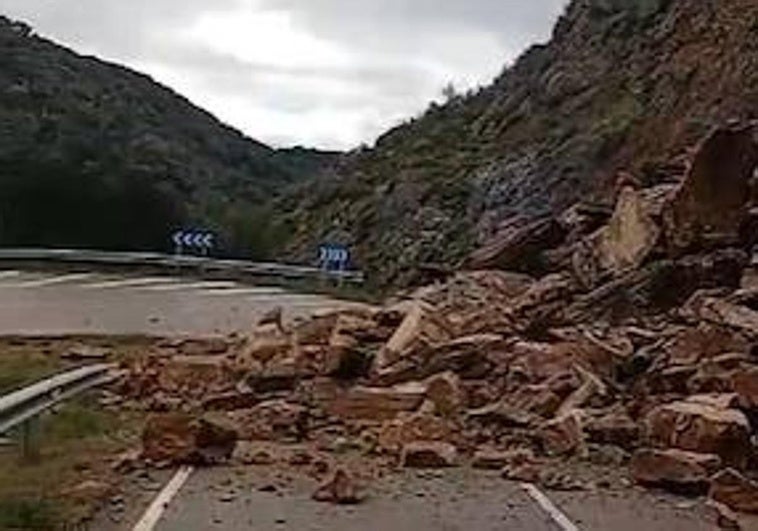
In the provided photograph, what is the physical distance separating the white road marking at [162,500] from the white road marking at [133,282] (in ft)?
81.3

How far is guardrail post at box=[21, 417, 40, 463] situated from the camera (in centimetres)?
1648

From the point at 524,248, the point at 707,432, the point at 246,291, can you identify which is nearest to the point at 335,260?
the point at 246,291

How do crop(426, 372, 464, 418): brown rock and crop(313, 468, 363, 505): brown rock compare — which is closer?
crop(313, 468, 363, 505): brown rock

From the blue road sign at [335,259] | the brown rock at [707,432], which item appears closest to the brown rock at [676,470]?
the brown rock at [707,432]

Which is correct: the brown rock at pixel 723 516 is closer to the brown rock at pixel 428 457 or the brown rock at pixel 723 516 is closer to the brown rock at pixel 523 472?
the brown rock at pixel 523 472

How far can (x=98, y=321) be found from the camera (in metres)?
32.2

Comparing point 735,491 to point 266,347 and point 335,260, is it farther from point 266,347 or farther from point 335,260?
point 335,260

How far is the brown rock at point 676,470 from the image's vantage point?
15617mm

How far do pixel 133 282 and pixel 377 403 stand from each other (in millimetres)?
23697

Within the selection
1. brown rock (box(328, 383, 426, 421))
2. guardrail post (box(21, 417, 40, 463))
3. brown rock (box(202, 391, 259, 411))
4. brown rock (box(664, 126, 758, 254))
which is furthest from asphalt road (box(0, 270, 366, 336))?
guardrail post (box(21, 417, 40, 463))

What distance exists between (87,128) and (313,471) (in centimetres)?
6896

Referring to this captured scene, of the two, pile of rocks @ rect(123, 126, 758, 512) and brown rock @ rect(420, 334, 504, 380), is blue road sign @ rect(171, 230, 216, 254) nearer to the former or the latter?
pile of rocks @ rect(123, 126, 758, 512)

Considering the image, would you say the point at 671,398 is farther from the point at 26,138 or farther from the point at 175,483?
the point at 26,138

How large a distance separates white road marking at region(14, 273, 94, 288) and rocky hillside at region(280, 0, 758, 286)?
7.62 metres
